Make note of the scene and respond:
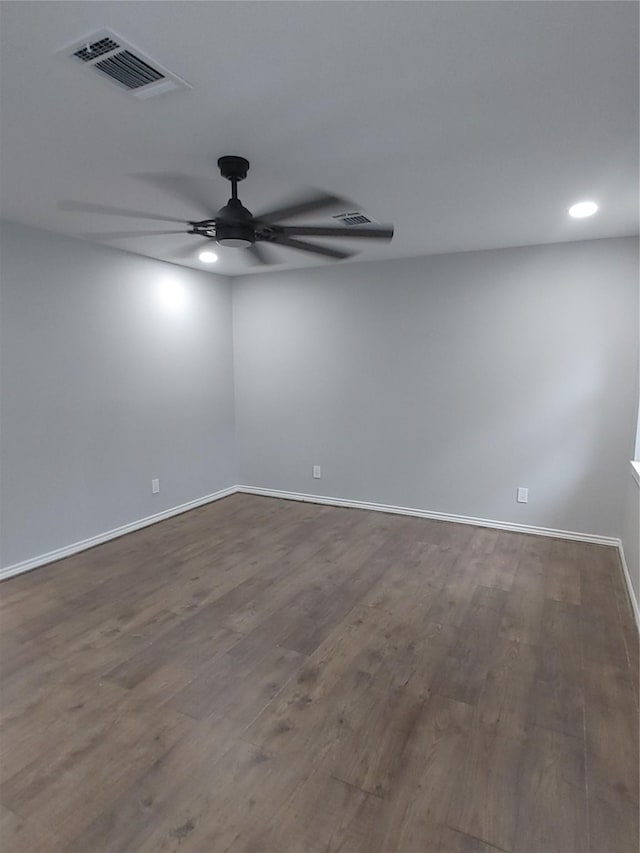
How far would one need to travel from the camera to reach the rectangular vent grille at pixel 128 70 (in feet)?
4.70

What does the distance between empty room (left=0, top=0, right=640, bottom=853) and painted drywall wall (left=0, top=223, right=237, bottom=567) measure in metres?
0.03

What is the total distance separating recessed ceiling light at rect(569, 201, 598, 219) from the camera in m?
2.72

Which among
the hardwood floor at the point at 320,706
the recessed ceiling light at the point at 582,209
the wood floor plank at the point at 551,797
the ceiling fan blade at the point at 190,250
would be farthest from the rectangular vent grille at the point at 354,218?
the wood floor plank at the point at 551,797

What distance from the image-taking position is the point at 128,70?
1484 millimetres

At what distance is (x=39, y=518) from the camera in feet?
10.8

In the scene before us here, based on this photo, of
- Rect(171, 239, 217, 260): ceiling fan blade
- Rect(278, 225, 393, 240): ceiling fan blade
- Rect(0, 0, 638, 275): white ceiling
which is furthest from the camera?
Rect(171, 239, 217, 260): ceiling fan blade

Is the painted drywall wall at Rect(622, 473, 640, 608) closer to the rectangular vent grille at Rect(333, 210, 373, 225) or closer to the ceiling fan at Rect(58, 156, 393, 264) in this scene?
the ceiling fan at Rect(58, 156, 393, 264)

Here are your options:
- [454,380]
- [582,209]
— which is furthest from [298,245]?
[454,380]

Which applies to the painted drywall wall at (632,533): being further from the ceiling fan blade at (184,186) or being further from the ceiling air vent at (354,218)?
the ceiling fan blade at (184,186)

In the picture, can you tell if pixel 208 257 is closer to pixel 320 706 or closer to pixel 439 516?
pixel 439 516

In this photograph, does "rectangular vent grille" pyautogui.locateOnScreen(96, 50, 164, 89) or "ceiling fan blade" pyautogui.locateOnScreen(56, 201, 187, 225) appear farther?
"ceiling fan blade" pyautogui.locateOnScreen(56, 201, 187, 225)

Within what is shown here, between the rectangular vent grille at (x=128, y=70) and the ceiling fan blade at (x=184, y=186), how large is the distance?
750mm

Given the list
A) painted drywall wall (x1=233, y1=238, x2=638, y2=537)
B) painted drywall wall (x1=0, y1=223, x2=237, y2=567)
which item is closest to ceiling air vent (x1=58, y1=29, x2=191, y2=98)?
painted drywall wall (x1=0, y1=223, x2=237, y2=567)

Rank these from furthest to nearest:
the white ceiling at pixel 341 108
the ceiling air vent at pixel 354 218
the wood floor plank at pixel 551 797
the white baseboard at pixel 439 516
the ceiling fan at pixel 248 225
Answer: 1. the white baseboard at pixel 439 516
2. the ceiling air vent at pixel 354 218
3. the ceiling fan at pixel 248 225
4. the wood floor plank at pixel 551 797
5. the white ceiling at pixel 341 108
